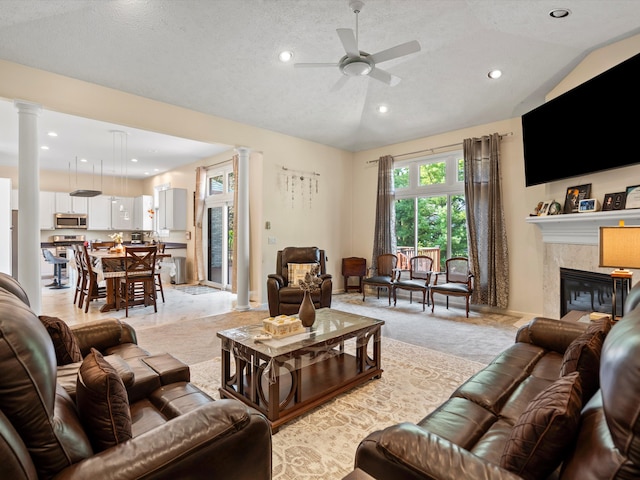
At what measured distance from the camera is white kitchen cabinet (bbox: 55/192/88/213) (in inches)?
339

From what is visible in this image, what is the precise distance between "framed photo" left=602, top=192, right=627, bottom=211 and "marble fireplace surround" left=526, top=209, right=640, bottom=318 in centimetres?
15

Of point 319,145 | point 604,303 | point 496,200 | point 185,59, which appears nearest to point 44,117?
point 185,59

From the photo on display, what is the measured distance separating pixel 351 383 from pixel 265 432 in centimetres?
152

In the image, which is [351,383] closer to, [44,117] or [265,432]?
[265,432]

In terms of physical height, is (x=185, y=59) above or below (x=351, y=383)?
above

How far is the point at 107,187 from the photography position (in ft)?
31.6

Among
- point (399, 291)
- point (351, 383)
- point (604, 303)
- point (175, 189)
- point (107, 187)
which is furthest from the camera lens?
point (107, 187)

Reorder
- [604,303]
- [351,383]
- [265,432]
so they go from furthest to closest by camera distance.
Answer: [604,303] < [351,383] < [265,432]

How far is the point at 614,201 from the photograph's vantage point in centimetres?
351

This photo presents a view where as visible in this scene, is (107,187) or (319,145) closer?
(319,145)

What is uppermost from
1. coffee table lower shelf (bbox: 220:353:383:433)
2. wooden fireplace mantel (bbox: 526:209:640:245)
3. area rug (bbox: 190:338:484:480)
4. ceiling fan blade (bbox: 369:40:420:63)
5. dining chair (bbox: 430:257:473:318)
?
ceiling fan blade (bbox: 369:40:420:63)

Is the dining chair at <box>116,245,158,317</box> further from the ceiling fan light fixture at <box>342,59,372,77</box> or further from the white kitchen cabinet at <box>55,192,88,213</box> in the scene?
the white kitchen cabinet at <box>55,192,88,213</box>

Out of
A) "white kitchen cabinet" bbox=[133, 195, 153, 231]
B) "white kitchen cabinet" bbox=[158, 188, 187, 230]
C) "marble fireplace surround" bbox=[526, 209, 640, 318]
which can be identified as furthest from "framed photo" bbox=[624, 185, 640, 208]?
"white kitchen cabinet" bbox=[133, 195, 153, 231]

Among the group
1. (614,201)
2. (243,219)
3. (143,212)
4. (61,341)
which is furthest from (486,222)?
(143,212)
